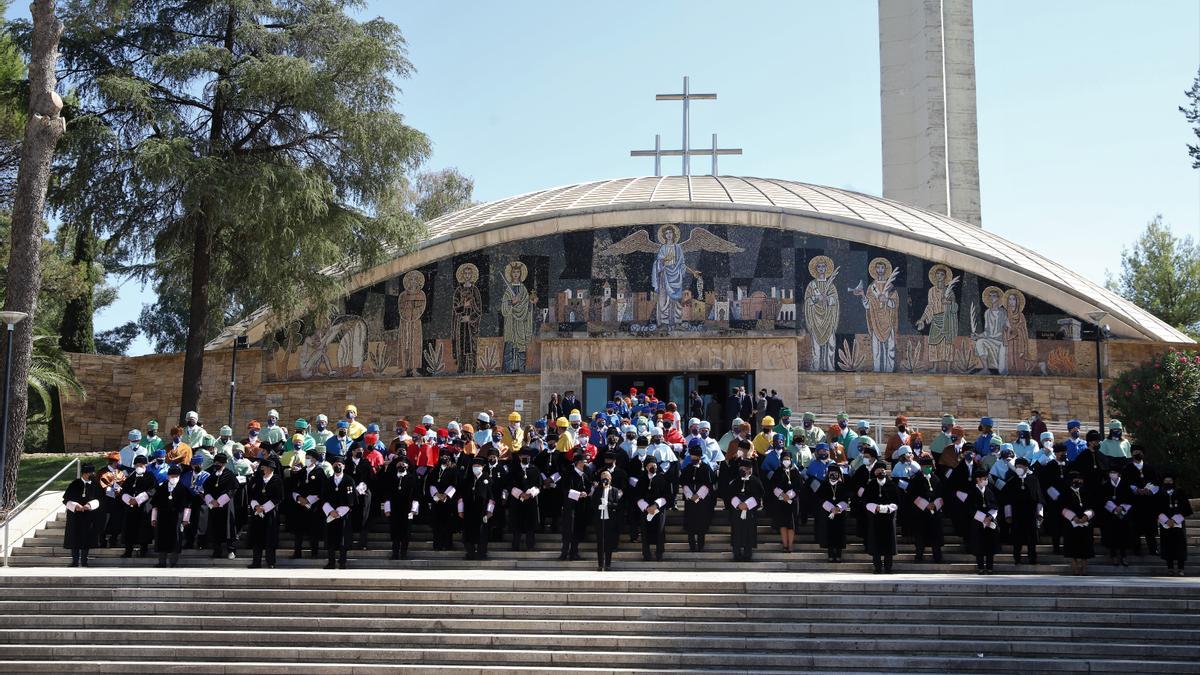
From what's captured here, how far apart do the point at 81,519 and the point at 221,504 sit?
5.68 feet

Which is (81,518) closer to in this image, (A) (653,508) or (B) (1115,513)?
(A) (653,508)

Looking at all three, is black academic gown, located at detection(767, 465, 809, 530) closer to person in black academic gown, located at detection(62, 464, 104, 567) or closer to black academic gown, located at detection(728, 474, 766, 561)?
black academic gown, located at detection(728, 474, 766, 561)

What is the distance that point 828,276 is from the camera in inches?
910

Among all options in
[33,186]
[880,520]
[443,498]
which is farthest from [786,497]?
[33,186]

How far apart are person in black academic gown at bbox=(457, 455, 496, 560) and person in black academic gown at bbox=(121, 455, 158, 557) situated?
12.9 feet

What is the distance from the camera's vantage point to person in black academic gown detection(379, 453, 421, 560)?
1341 centimetres

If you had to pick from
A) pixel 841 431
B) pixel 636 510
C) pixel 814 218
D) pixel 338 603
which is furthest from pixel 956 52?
pixel 338 603

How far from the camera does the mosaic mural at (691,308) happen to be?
2270 centimetres

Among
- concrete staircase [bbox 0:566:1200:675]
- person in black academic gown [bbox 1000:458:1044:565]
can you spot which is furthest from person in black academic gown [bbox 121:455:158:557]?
person in black academic gown [bbox 1000:458:1044:565]

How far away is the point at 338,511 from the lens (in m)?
13.1

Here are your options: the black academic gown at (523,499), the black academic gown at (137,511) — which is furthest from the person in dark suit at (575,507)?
the black academic gown at (137,511)

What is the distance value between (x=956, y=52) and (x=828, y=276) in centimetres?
2055

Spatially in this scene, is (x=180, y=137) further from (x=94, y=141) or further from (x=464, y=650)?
(x=464, y=650)

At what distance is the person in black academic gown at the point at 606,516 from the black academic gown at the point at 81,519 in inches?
242
